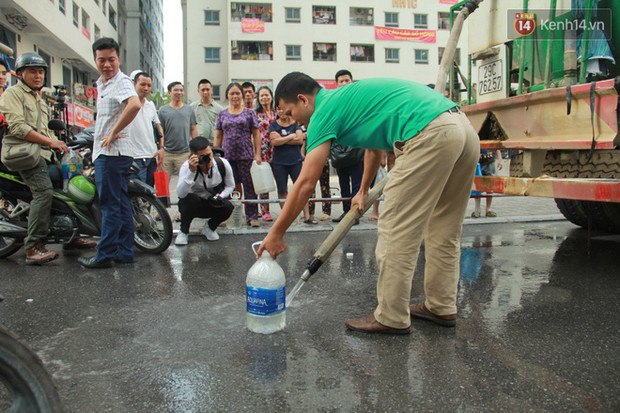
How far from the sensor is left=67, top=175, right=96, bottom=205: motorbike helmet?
4.94 metres

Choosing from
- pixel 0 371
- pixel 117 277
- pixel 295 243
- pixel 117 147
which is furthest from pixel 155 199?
pixel 0 371

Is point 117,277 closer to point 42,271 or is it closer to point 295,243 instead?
point 42,271

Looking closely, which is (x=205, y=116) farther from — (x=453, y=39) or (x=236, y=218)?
(x=453, y=39)

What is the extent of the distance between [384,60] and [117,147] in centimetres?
4108

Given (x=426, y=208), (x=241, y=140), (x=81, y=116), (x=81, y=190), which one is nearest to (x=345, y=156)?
(x=241, y=140)

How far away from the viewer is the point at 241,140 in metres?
6.75

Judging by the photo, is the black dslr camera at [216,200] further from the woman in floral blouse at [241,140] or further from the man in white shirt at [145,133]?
the woman in floral blouse at [241,140]

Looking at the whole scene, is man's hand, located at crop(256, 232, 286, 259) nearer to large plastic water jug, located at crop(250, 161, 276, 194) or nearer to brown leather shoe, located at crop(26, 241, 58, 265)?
brown leather shoe, located at crop(26, 241, 58, 265)

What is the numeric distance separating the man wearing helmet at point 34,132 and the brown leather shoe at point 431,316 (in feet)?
11.8

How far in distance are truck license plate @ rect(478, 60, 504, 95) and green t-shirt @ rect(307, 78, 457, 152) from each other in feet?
7.56

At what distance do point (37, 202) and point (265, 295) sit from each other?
122 inches

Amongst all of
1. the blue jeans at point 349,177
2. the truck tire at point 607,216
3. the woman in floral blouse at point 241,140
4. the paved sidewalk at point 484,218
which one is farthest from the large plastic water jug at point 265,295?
the truck tire at point 607,216

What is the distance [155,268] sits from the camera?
4.56 meters

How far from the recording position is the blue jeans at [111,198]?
4449 millimetres
